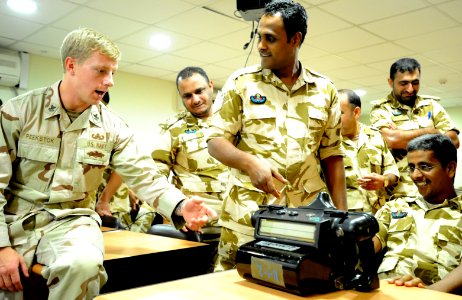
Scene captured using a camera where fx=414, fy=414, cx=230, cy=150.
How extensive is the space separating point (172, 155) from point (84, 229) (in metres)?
1.23

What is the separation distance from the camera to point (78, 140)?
1.67m

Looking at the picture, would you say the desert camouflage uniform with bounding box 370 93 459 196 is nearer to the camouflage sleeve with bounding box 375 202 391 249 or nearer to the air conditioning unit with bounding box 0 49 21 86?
the camouflage sleeve with bounding box 375 202 391 249

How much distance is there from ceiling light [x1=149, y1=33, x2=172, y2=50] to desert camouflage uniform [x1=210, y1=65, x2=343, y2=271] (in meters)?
3.64

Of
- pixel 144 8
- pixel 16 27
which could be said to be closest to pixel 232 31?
pixel 144 8

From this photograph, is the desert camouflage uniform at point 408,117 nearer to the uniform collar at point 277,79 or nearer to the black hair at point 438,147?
the black hair at point 438,147

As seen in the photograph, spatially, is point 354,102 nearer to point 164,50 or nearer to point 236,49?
point 236,49

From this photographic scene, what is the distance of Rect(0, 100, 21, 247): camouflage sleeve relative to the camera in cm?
149

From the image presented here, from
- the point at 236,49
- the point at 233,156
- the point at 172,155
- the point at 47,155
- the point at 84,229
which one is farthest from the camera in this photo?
the point at 236,49

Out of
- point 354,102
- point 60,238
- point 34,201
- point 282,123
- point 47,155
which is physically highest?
point 354,102

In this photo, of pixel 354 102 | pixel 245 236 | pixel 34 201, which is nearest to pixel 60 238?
pixel 34 201

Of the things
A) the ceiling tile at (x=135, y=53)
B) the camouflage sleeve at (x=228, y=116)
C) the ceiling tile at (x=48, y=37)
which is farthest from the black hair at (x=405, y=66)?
the ceiling tile at (x=48, y=37)

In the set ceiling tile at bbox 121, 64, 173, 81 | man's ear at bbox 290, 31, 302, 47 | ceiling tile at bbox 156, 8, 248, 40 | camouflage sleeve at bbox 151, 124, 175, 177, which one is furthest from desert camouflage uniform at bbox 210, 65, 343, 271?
ceiling tile at bbox 121, 64, 173, 81

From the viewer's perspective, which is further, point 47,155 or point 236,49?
point 236,49

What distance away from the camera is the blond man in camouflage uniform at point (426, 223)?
5.03 ft
